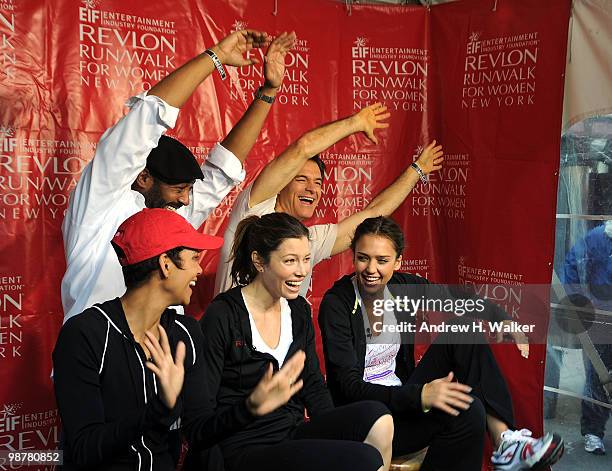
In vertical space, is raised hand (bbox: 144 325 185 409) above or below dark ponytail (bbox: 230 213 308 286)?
below

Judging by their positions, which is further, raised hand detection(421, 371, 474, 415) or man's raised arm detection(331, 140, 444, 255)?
man's raised arm detection(331, 140, 444, 255)

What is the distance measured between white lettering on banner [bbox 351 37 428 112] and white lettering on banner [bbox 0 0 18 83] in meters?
1.67

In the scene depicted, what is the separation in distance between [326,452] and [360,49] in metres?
2.41

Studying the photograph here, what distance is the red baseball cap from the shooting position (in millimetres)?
2053

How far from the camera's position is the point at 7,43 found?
10.3 feet

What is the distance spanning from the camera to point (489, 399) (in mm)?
2844

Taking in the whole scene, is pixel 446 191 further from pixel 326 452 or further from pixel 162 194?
pixel 326 452

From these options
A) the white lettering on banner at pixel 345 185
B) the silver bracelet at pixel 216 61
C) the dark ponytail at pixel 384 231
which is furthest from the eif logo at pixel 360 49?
the silver bracelet at pixel 216 61

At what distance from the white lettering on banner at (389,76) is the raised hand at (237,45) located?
4.12 feet

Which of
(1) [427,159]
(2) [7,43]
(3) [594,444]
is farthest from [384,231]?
(2) [7,43]

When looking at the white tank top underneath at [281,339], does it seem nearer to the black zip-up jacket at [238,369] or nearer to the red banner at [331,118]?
the black zip-up jacket at [238,369]

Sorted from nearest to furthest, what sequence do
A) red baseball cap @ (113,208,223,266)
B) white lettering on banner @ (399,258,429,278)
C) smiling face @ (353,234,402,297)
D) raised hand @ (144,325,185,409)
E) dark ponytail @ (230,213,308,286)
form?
raised hand @ (144,325,185,409) < red baseball cap @ (113,208,223,266) < dark ponytail @ (230,213,308,286) < smiling face @ (353,234,402,297) < white lettering on banner @ (399,258,429,278)

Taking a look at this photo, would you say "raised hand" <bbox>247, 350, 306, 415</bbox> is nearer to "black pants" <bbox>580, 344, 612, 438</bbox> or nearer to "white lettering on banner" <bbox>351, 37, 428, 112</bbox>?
"black pants" <bbox>580, 344, 612, 438</bbox>

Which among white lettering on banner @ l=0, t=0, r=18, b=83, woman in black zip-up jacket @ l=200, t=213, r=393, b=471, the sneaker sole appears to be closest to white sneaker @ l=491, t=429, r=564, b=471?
the sneaker sole
